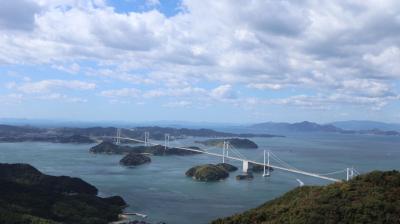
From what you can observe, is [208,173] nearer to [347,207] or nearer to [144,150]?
[144,150]

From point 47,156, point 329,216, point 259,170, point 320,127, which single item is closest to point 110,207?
point 329,216

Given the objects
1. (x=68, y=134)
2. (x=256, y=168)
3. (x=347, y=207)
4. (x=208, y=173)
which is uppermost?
(x=68, y=134)

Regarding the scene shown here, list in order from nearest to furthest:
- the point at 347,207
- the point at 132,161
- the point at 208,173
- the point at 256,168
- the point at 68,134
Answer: the point at 347,207 < the point at 208,173 < the point at 256,168 < the point at 132,161 < the point at 68,134

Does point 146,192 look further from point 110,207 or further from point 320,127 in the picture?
point 320,127

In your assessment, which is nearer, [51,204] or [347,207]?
[347,207]

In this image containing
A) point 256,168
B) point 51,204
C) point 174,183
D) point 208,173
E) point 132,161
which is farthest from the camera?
point 132,161

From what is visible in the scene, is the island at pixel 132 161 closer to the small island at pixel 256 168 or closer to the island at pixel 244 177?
the small island at pixel 256 168

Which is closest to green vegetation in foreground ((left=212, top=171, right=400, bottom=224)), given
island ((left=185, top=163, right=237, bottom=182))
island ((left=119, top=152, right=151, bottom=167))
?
island ((left=185, top=163, right=237, bottom=182))

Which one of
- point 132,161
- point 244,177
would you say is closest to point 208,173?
point 244,177
